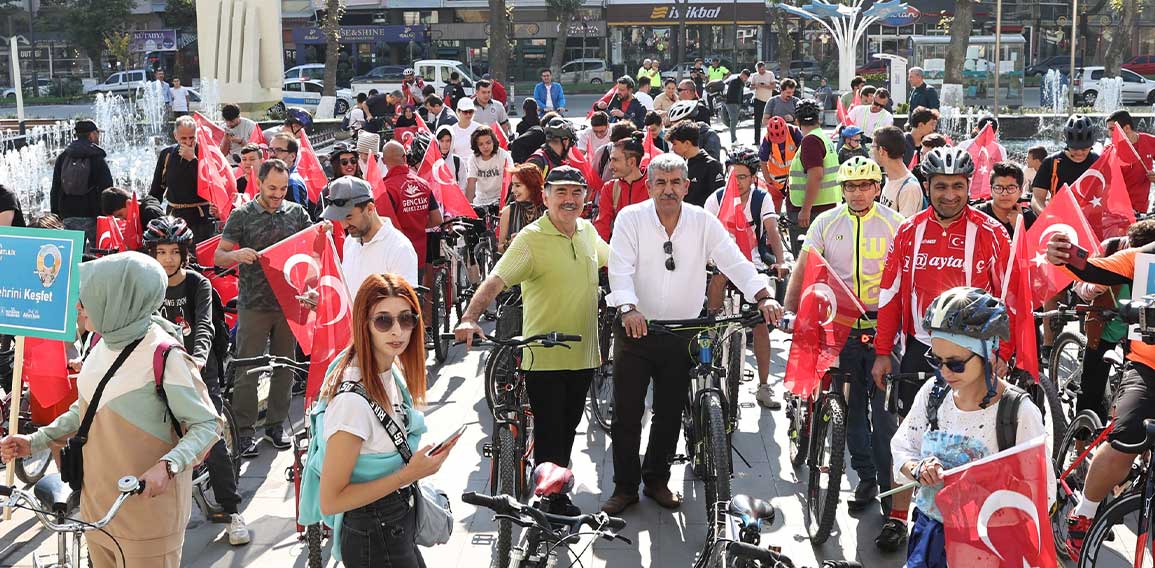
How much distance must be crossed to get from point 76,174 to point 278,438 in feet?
13.7

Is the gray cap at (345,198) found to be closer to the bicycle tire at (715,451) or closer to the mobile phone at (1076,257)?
the bicycle tire at (715,451)

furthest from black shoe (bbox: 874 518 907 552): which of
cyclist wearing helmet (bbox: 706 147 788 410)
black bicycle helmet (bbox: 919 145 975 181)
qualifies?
cyclist wearing helmet (bbox: 706 147 788 410)

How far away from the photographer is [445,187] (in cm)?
1190

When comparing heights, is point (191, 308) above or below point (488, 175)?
below

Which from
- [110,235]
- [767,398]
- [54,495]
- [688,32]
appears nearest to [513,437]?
[54,495]

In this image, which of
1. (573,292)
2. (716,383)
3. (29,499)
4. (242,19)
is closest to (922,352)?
(716,383)

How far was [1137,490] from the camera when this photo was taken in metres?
5.46

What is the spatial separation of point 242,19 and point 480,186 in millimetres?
18698

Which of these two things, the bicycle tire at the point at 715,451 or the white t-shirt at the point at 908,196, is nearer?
the bicycle tire at the point at 715,451

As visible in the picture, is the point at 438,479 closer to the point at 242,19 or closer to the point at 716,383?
the point at 716,383

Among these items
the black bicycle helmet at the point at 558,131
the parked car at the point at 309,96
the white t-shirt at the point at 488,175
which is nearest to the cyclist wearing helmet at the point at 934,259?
the black bicycle helmet at the point at 558,131

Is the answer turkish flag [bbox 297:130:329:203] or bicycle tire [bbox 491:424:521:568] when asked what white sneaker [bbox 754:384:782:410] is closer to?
bicycle tire [bbox 491:424:521:568]

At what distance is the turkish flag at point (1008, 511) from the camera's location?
3.86 metres

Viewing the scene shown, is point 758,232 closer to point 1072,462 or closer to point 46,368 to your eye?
point 1072,462
